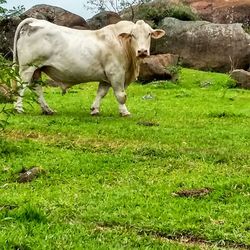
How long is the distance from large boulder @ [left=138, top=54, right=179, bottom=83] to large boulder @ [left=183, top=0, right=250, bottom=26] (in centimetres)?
1225

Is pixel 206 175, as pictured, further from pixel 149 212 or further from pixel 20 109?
pixel 20 109

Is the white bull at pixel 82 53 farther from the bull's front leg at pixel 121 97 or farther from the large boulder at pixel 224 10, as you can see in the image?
the large boulder at pixel 224 10

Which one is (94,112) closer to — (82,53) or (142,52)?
(82,53)

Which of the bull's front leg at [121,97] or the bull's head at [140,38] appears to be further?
the bull's front leg at [121,97]

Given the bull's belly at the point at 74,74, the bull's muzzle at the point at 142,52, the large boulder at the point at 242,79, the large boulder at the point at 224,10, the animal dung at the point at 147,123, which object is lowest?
the large boulder at the point at 224,10

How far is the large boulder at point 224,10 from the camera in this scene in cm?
3422

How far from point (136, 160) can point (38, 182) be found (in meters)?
1.86

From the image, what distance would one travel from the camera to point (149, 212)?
647 cm

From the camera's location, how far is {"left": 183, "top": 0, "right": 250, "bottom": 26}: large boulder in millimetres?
34219

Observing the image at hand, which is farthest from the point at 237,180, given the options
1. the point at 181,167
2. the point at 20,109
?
the point at 20,109

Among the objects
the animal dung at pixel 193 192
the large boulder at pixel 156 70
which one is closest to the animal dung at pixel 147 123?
the animal dung at pixel 193 192

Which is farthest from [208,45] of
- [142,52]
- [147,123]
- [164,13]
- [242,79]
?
[147,123]

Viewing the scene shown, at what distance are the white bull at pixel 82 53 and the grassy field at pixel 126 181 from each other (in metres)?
0.79

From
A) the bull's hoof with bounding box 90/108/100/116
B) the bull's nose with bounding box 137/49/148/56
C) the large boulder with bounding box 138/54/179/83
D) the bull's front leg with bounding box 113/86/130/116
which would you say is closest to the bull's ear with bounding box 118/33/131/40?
the bull's nose with bounding box 137/49/148/56
